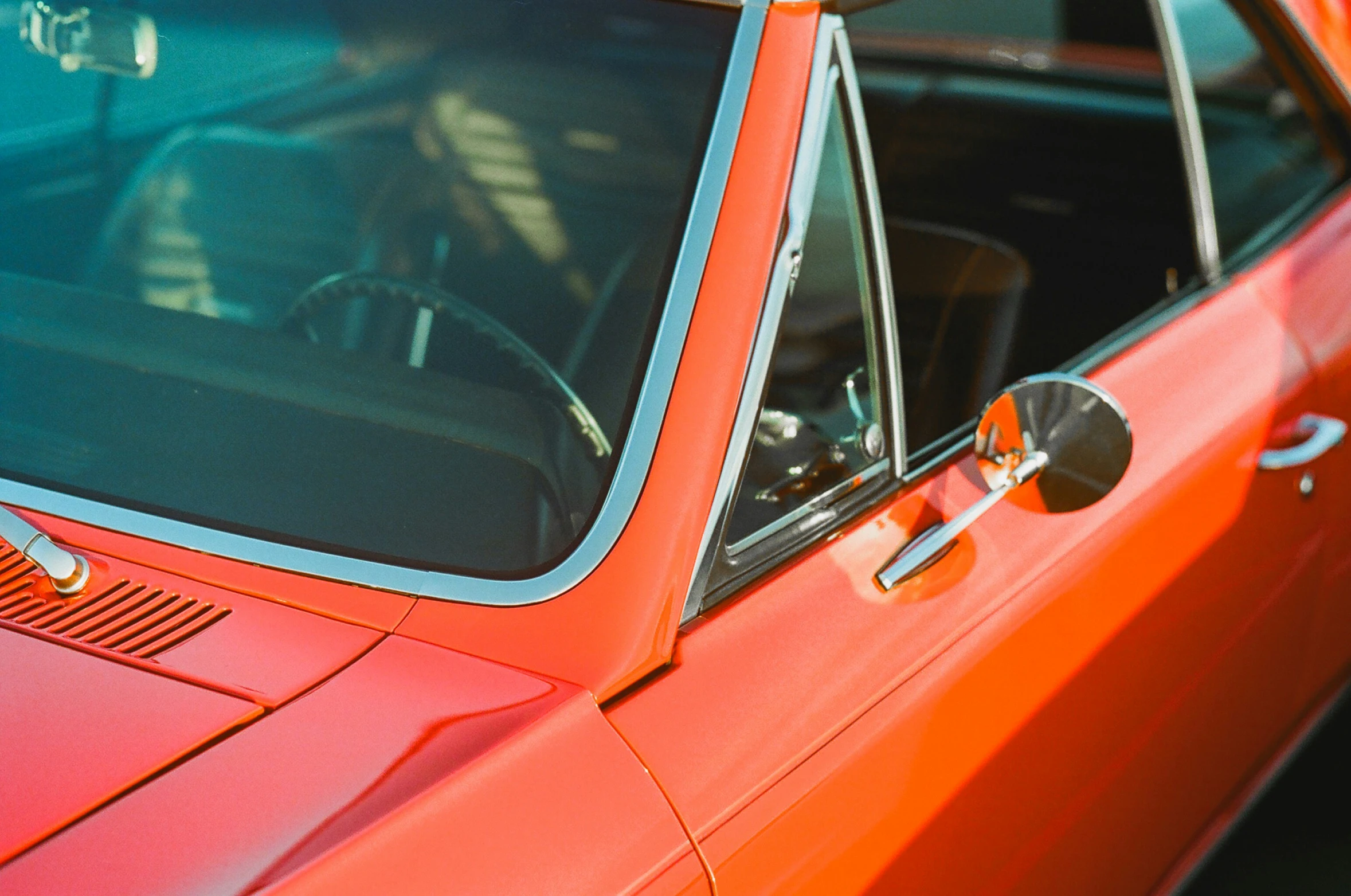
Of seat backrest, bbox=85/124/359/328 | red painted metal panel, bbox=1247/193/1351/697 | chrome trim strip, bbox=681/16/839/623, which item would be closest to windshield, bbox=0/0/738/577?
seat backrest, bbox=85/124/359/328

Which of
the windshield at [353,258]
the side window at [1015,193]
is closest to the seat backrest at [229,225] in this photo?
the windshield at [353,258]

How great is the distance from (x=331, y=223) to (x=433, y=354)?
39 cm

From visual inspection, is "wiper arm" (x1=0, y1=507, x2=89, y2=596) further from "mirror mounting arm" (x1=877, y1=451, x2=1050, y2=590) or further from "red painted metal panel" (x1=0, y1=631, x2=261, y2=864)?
"mirror mounting arm" (x1=877, y1=451, x2=1050, y2=590)

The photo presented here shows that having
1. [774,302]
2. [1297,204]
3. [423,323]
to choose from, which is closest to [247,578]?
[423,323]

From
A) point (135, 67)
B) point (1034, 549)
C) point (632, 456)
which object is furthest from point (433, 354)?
point (1034, 549)

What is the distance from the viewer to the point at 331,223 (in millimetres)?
1876

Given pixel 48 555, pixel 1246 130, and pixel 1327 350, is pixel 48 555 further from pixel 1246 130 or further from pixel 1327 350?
pixel 1246 130

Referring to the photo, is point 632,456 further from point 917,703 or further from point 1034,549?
point 1034,549

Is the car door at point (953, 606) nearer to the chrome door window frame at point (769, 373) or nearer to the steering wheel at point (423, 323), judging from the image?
the chrome door window frame at point (769, 373)

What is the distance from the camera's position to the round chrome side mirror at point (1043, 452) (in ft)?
4.74

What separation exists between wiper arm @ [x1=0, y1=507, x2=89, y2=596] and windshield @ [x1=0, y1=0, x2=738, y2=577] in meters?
0.11

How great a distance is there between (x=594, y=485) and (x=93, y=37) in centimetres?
98

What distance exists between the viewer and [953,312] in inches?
83.9

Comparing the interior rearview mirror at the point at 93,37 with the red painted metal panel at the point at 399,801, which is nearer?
the red painted metal panel at the point at 399,801
